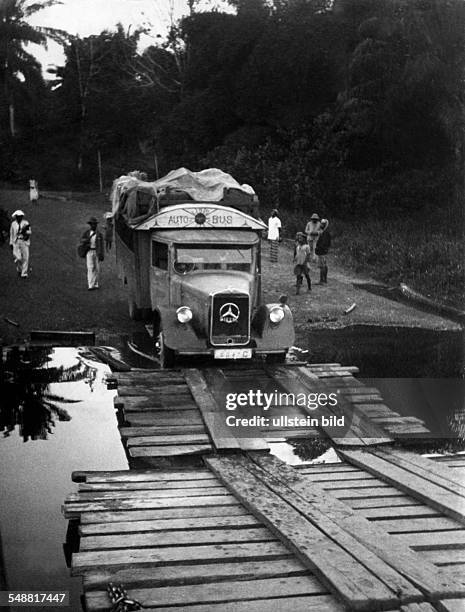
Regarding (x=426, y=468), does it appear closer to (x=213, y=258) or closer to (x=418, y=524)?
(x=418, y=524)

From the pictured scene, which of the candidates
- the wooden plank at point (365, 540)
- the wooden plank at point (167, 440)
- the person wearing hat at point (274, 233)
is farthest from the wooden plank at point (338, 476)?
the person wearing hat at point (274, 233)

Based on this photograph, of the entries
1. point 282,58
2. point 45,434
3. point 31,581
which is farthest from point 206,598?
point 282,58

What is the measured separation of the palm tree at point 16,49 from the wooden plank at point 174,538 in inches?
122

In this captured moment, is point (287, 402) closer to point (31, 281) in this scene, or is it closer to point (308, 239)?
point (308, 239)

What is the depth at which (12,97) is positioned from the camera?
5.67 metres

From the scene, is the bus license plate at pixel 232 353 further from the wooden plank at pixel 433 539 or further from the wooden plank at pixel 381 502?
the wooden plank at pixel 433 539

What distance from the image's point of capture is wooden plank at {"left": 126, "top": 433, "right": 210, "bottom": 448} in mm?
5930

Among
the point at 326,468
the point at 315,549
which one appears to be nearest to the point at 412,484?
the point at 326,468

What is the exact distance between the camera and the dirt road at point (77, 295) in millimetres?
6125

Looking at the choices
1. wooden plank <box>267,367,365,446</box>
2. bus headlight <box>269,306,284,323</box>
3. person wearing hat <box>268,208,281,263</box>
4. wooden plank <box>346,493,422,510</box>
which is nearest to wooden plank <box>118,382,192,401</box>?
wooden plank <box>267,367,365,446</box>

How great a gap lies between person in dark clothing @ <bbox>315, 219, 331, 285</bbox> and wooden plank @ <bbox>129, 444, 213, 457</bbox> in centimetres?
195

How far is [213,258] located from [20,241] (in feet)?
8.85

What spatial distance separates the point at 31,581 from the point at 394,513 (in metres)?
2.24

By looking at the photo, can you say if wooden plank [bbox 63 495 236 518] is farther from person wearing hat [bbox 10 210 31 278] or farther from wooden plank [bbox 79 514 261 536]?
Result: person wearing hat [bbox 10 210 31 278]
